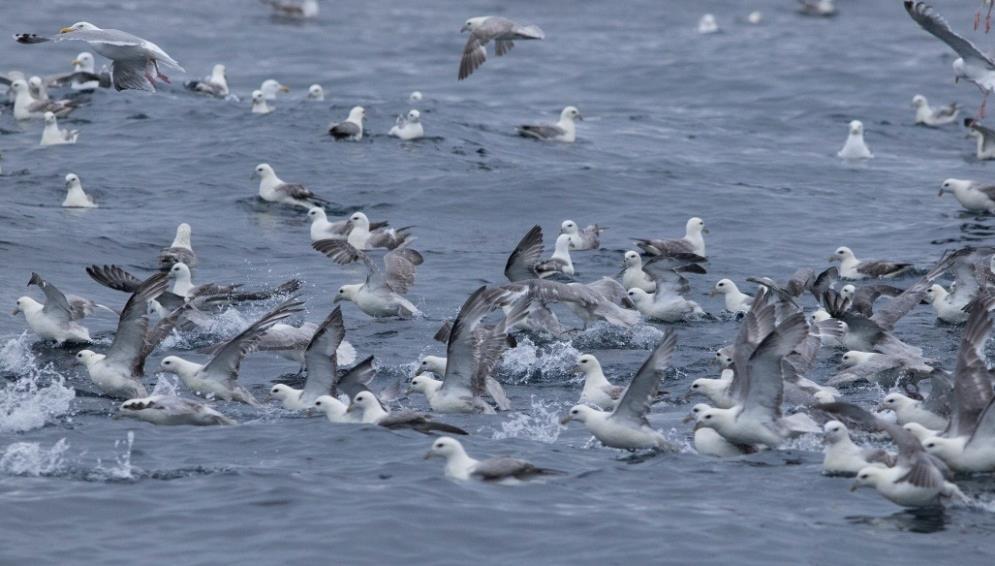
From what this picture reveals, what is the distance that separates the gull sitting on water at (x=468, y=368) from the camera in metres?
15.2

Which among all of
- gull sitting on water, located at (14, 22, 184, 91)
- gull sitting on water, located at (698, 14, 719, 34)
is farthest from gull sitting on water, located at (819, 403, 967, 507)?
gull sitting on water, located at (698, 14, 719, 34)

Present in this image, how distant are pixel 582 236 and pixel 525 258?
13.6ft

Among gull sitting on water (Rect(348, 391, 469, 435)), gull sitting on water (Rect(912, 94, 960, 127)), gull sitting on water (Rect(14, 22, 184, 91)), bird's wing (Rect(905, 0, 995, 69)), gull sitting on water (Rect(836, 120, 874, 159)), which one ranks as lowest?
gull sitting on water (Rect(348, 391, 469, 435))

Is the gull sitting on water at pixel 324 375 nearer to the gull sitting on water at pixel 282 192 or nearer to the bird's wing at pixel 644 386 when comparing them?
the bird's wing at pixel 644 386

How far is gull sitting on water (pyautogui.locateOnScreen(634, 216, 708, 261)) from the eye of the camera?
71.5 feet

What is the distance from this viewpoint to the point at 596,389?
15.4m

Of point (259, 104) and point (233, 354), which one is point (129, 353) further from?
point (259, 104)

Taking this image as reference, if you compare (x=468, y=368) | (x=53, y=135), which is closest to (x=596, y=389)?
(x=468, y=368)

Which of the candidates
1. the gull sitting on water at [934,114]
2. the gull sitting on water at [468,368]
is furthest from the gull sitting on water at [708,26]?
the gull sitting on water at [468,368]

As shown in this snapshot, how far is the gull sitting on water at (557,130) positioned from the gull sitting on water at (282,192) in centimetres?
628

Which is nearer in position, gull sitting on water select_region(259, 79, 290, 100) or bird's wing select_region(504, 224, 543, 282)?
bird's wing select_region(504, 224, 543, 282)

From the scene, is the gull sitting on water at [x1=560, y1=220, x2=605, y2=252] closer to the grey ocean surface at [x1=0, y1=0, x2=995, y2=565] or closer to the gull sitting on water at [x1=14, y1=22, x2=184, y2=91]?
the grey ocean surface at [x1=0, y1=0, x2=995, y2=565]

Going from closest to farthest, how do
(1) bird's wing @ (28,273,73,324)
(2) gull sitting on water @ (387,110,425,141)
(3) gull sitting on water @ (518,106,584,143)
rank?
1. (1) bird's wing @ (28,273,73,324)
2. (2) gull sitting on water @ (387,110,425,141)
3. (3) gull sitting on water @ (518,106,584,143)

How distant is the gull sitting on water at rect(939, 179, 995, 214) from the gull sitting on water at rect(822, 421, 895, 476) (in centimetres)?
1284
